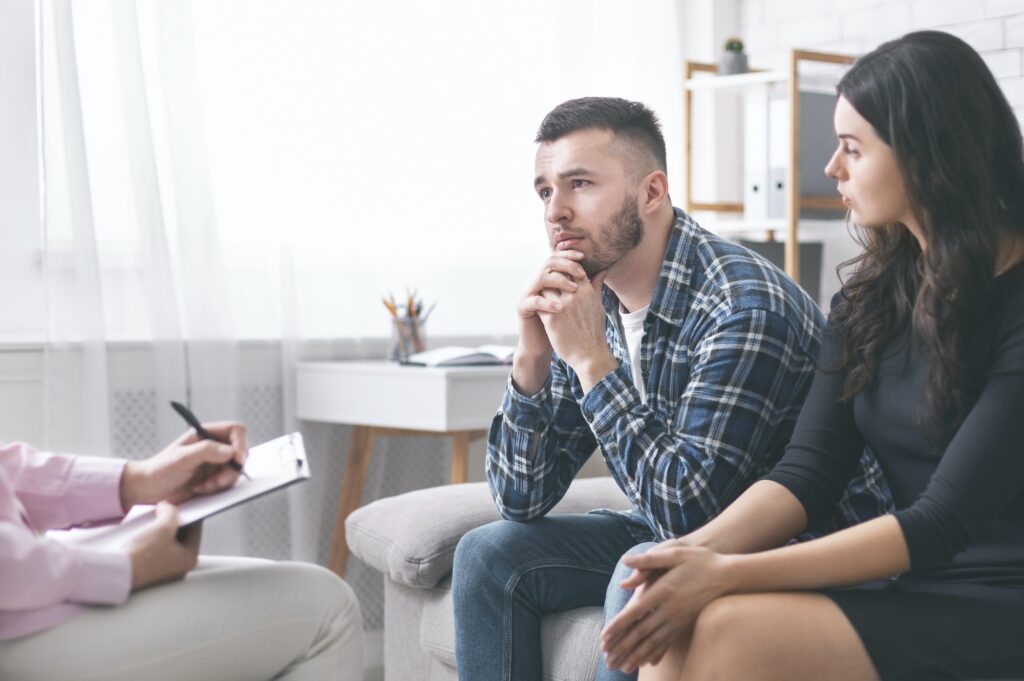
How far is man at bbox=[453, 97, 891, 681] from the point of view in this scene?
5.30 feet

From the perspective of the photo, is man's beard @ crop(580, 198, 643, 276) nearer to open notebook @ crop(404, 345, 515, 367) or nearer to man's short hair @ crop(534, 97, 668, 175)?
man's short hair @ crop(534, 97, 668, 175)

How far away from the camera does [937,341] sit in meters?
1.40

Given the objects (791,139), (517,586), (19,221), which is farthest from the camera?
(791,139)

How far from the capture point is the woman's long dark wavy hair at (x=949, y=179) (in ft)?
4.57

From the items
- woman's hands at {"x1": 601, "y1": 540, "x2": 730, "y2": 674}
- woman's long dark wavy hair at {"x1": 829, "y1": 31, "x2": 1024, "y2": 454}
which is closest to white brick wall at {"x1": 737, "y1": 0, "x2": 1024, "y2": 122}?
woman's long dark wavy hair at {"x1": 829, "y1": 31, "x2": 1024, "y2": 454}

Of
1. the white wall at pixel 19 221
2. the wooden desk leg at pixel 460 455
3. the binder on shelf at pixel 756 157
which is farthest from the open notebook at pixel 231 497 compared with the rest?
the binder on shelf at pixel 756 157

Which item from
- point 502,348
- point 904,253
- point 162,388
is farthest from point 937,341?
point 162,388

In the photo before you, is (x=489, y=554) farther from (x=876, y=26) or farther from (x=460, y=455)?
(x=876, y=26)

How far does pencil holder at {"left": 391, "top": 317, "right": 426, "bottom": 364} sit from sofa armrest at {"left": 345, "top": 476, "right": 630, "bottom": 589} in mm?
666

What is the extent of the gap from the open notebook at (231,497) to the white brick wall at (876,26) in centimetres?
211

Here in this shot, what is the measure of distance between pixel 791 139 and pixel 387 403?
1201mm

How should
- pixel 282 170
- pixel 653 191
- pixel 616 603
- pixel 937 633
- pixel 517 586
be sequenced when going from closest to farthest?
pixel 937 633 → pixel 616 603 → pixel 517 586 → pixel 653 191 → pixel 282 170

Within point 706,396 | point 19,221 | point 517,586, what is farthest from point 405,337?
point 706,396

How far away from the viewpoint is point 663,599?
1289mm
